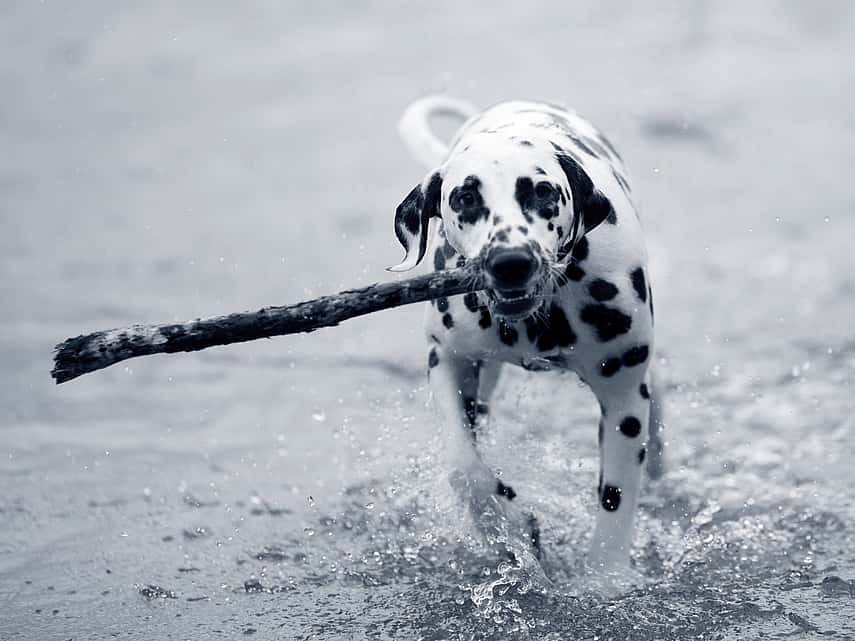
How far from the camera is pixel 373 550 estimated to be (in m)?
5.45

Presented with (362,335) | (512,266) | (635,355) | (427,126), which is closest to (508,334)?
(635,355)

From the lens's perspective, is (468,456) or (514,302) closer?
(514,302)

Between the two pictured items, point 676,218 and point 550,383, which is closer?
point 550,383

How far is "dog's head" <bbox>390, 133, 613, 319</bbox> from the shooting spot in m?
3.82

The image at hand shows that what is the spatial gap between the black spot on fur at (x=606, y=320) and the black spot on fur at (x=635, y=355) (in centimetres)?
9

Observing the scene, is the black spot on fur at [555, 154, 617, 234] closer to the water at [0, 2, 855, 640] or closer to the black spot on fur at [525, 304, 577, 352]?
the black spot on fur at [525, 304, 577, 352]

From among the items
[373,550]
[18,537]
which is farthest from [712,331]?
[18,537]

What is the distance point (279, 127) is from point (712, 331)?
5.31 m

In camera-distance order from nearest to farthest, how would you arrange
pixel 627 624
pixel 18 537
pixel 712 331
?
pixel 627 624, pixel 18 537, pixel 712 331

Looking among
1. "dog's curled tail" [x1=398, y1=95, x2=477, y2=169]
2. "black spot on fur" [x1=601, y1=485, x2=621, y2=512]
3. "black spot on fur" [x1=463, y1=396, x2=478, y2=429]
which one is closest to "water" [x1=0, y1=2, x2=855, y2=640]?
"black spot on fur" [x1=601, y1=485, x2=621, y2=512]

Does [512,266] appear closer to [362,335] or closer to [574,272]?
[574,272]

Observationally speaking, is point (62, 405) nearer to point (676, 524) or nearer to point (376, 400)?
point (376, 400)

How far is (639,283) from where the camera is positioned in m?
4.44

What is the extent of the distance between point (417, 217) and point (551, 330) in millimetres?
573
